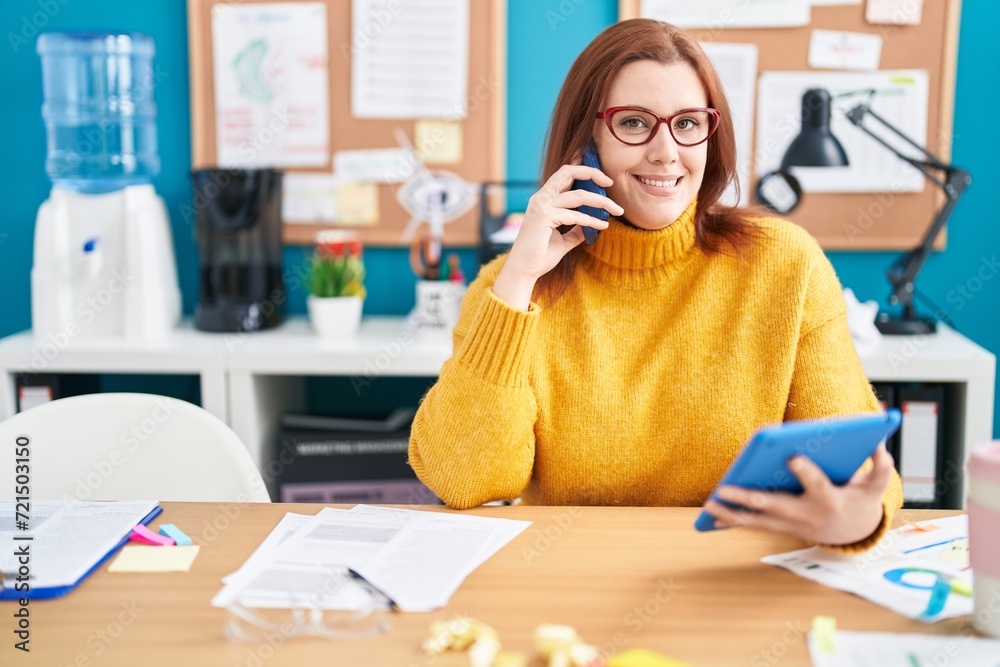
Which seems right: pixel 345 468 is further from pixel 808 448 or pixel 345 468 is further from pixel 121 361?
pixel 808 448

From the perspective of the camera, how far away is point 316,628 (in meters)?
0.88

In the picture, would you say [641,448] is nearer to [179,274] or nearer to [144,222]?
[144,222]

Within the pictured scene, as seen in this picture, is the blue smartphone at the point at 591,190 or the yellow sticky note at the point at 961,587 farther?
the blue smartphone at the point at 591,190

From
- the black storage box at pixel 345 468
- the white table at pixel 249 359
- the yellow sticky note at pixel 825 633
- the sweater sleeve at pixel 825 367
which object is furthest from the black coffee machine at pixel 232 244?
the yellow sticky note at pixel 825 633

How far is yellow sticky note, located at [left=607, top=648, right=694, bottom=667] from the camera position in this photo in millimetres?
796

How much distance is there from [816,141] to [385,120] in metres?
1.08

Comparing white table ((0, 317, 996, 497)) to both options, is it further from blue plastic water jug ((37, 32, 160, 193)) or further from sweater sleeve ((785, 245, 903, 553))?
sweater sleeve ((785, 245, 903, 553))

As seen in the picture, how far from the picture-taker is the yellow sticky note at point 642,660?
80cm

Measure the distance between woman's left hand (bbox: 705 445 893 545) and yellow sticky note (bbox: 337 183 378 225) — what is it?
1787mm

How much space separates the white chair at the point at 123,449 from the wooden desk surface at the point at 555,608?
11.2 inches

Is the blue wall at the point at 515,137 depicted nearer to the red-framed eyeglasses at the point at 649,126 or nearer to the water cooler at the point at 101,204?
the water cooler at the point at 101,204

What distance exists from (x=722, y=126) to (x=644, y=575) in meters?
0.72

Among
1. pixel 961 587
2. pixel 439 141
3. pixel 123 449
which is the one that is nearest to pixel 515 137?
pixel 439 141

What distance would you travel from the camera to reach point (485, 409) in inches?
51.4
